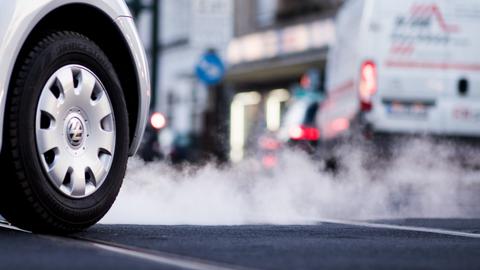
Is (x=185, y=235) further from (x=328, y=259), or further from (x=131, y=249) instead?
(x=328, y=259)

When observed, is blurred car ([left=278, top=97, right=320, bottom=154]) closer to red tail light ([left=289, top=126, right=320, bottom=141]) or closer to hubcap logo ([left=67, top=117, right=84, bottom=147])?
red tail light ([left=289, top=126, right=320, bottom=141])

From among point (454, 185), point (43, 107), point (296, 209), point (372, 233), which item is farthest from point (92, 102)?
point (454, 185)

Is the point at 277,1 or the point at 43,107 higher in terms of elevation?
the point at 277,1

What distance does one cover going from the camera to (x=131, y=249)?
5.34m

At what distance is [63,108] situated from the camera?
19.6 ft

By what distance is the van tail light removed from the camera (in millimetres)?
14742

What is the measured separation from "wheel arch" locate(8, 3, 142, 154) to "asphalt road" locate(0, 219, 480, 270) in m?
0.62

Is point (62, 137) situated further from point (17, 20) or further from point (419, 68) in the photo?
point (419, 68)

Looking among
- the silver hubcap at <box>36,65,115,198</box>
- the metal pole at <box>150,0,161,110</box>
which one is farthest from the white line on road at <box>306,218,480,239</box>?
the metal pole at <box>150,0,161,110</box>

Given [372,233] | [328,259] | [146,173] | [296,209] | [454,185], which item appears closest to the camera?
[328,259]

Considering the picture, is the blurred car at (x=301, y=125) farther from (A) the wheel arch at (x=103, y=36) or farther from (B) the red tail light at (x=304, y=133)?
(A) the wheel arch at (x=103, y=36)

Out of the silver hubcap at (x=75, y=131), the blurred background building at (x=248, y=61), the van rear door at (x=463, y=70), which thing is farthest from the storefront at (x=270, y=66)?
the silver hubcap at (x=75, y=131)

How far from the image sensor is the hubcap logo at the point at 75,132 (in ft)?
19.7

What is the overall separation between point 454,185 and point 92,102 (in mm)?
7413
